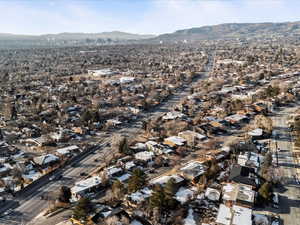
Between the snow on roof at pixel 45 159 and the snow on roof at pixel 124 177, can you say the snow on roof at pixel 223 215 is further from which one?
the snow on roof at pixel 45 159

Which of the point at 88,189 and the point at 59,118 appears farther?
the point at 59,118

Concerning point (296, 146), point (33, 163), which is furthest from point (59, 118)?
point (296, 146)

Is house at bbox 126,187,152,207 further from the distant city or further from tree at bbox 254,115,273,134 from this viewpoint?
tree at bbox 254,115,273,134

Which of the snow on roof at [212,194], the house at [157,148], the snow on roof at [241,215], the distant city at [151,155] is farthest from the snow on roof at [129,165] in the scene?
the snow on roof at [241,215]

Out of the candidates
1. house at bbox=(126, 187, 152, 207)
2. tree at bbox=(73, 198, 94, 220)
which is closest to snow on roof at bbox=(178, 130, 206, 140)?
house at bbox=(126, 187, 152, 207)

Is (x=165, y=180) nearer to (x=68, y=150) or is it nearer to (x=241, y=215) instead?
(x=241, y=215)

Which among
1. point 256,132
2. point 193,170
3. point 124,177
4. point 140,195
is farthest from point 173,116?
point 140,195

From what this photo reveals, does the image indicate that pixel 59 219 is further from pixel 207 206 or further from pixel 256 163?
pixel 256 163
